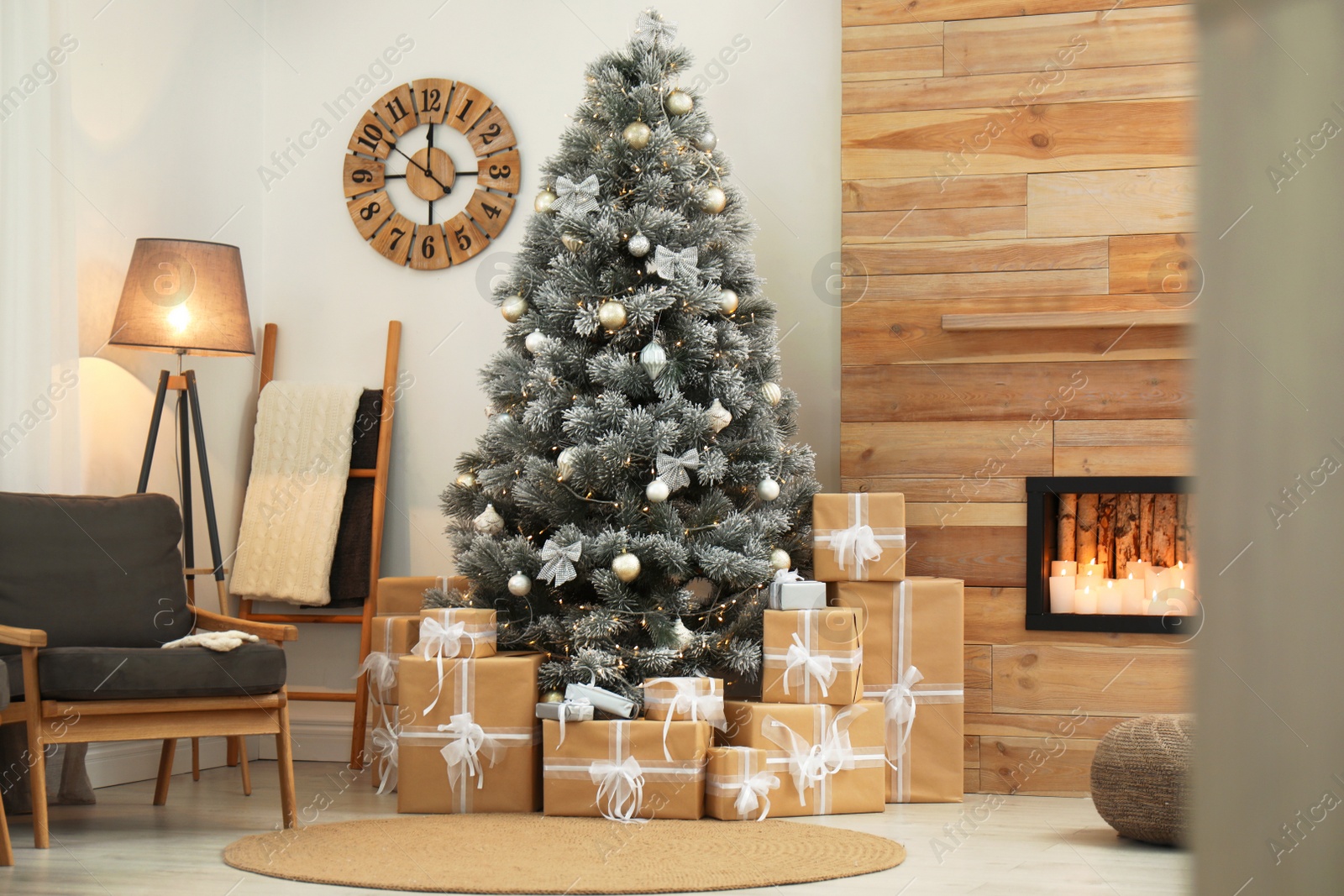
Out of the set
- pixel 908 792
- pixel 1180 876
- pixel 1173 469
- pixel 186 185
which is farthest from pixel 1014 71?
pixel 1180 876

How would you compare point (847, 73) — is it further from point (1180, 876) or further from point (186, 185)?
point (1180, 876)

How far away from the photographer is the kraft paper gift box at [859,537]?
3.17 meters

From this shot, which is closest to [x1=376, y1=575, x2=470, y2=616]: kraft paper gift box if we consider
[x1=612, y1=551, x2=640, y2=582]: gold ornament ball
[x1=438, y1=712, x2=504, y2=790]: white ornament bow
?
[x1=438, y1=712, x2=504, y2=790]: white ornament bow

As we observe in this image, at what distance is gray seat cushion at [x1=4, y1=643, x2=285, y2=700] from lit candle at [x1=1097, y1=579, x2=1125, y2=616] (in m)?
2.20

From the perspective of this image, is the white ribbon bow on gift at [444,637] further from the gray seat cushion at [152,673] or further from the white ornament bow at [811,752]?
the white ornament bow at [811,752]

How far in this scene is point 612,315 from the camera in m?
3.07

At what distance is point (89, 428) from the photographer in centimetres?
345

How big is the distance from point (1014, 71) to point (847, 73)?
0.49 metres

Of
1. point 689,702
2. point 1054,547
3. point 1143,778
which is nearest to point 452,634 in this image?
point 689,702

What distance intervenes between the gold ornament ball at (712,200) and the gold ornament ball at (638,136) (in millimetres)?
211

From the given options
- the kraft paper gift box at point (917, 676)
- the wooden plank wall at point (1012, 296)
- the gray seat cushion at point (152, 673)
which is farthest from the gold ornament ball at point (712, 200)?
the gray seat cushion at point (152, 673)

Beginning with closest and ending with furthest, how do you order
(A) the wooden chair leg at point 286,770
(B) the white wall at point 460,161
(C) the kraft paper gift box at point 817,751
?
1. (A) the wooden chair leg at point 286,770
2. (C) the kraft paper gift box at point 817,751
3. (B) the white wall at point 460,161

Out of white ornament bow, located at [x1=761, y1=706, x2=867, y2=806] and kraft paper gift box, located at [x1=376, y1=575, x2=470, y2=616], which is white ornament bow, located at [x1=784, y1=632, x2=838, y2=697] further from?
kraft paper gift box, located at [x1=376, y1=575, x2=470, y2=616]

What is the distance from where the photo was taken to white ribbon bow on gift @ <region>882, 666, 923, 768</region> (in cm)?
318
